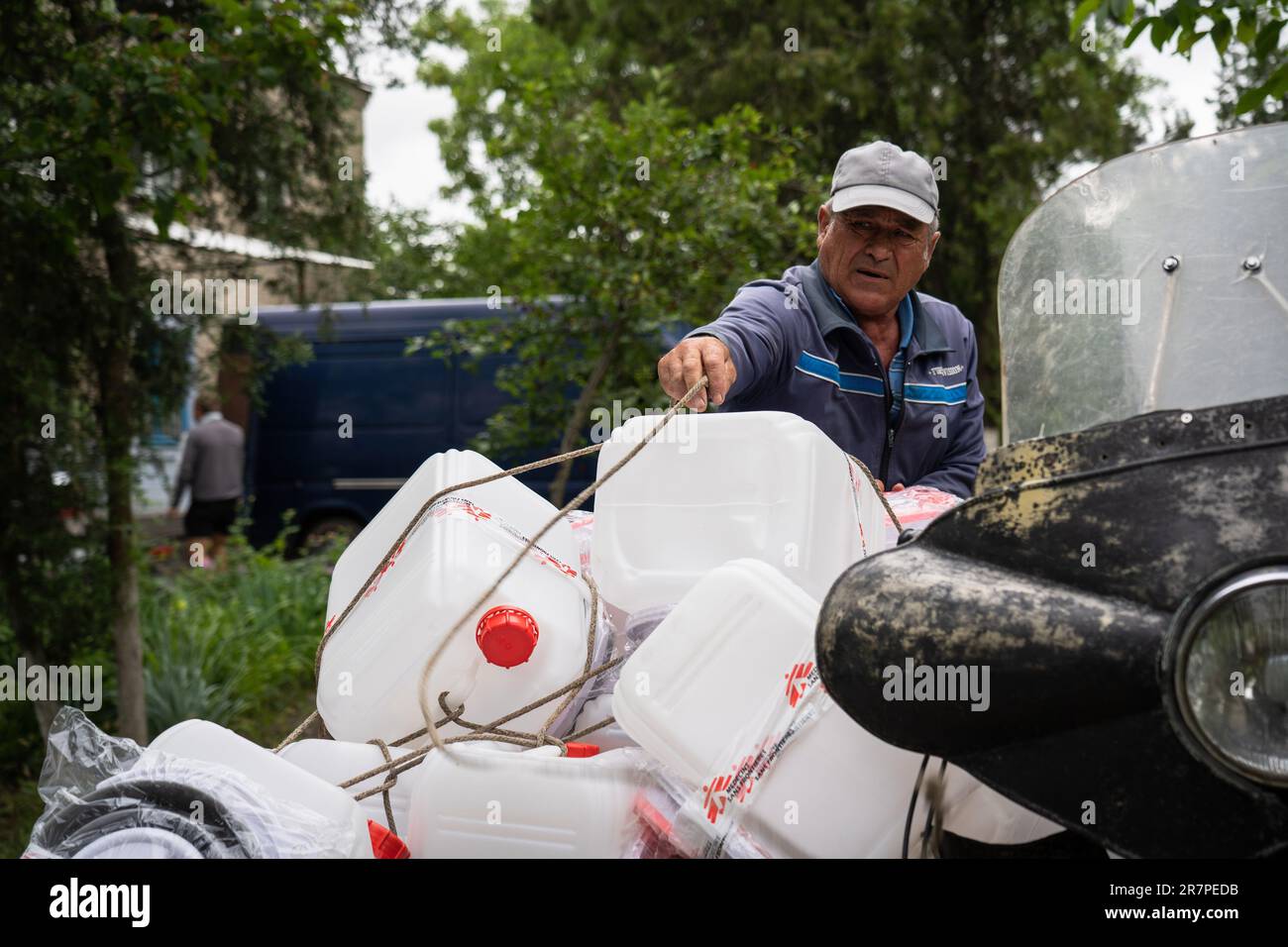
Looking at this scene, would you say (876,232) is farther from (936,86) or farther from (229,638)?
(936,86)

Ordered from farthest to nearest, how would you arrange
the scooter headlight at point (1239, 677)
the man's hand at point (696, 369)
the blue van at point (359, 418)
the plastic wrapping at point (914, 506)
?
the blue van at point (359, 418) < the plastic wrapping at point (914, 506) < the man's hand at point (696, 369) < the scooter headlight at point (1239, 677)

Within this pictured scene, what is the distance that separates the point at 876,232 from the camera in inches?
116

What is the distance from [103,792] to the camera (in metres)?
1.63

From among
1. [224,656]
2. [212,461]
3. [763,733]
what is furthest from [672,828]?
[212,461]

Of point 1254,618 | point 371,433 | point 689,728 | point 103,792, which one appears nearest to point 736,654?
point 689,728

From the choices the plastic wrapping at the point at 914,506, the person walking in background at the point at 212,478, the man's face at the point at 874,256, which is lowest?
the person walking in background at the point at 212,478

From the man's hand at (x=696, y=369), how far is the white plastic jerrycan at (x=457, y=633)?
1.34ft

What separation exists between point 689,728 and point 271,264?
204 inches

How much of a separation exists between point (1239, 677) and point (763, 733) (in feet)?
2.11
